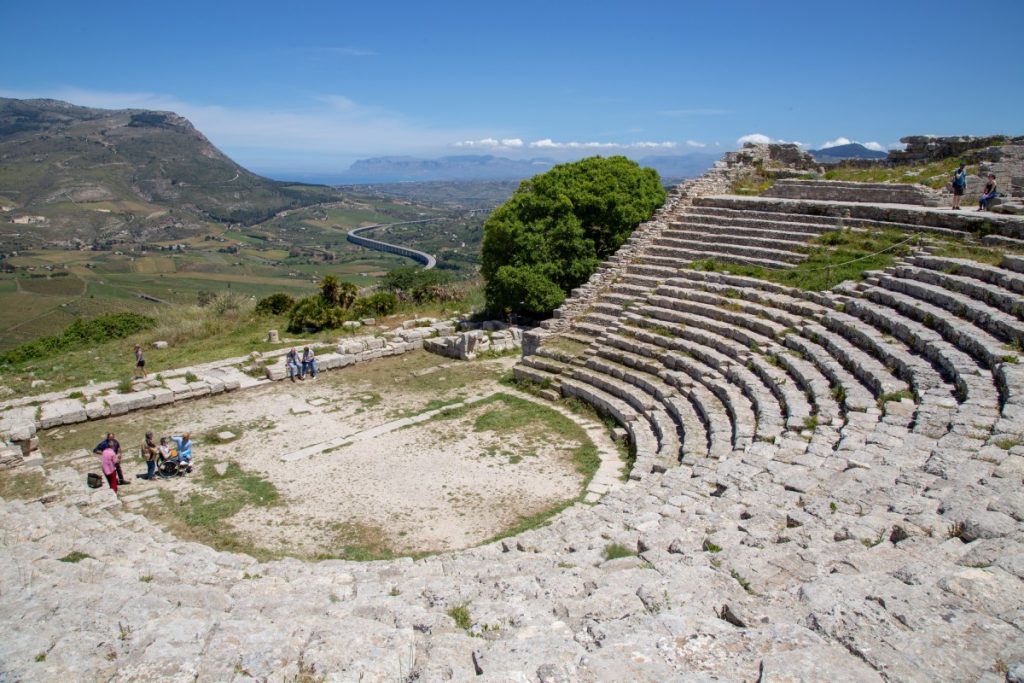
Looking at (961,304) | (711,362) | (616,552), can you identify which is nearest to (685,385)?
(711,362)

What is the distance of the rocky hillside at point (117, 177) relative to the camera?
102250 millimetres

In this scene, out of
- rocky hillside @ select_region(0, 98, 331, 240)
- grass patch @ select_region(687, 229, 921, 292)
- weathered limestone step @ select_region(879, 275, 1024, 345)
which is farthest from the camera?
rocky hillside @ select_region(0, 98, 331, 240)

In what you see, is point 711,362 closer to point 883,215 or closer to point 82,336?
point 883,215

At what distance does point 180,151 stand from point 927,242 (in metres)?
167

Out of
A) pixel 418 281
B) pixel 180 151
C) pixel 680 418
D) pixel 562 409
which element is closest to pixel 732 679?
pixel 680 418

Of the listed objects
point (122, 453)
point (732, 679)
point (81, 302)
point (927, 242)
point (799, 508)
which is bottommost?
point (81, 302)

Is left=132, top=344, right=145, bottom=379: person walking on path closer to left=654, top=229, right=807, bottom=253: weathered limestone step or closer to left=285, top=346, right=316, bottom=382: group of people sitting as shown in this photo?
left=285, top=346, right=316, bottom=382: group of people sitting

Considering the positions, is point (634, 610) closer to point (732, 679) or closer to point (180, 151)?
point (732, 679)

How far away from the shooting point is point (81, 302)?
51.9 metres

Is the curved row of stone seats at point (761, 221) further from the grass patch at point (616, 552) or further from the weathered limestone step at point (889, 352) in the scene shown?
the grass patch at point (616, 552)

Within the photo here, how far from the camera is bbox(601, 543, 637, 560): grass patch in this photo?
272 inches

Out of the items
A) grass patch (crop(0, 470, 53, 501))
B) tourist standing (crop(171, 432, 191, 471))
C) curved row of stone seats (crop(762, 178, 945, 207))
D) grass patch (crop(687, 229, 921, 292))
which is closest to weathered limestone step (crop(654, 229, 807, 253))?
grass patch (crop(687, 229, 921, 292))

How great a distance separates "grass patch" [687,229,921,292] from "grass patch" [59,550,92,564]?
50.5 ft

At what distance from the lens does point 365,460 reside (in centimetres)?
1302
